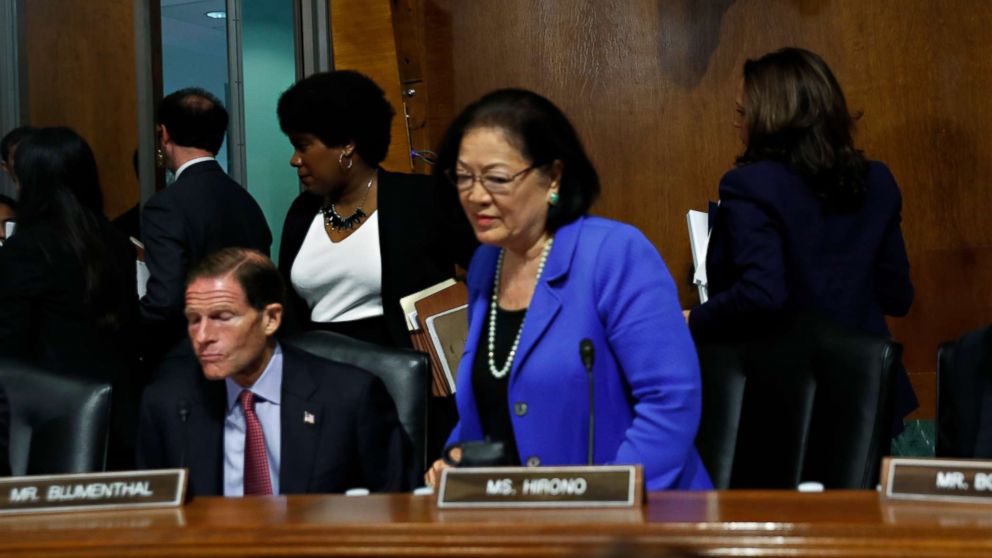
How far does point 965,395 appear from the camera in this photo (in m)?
2.29

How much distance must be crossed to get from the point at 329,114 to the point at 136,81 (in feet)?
5.04

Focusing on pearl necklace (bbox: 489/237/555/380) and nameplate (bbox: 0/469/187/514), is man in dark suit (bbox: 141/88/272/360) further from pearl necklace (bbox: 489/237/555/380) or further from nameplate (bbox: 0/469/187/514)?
nameplate (bbox: 0/469/187/514)

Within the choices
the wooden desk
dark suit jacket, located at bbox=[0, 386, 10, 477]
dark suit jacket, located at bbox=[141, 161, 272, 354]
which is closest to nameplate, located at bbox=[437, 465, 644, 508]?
the wooden desk

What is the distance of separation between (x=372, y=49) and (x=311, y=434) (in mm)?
2540

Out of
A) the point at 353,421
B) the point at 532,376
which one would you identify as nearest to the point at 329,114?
the point at 353,421

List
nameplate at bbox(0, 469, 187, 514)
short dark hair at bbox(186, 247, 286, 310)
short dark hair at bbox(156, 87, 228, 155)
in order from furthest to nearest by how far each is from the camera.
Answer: short dark hair at bbox(156, 87, 228, 155), short dark hair at bbox(186, 247, 286, 310), nameplate at bbox(0, 469, 187, 514)

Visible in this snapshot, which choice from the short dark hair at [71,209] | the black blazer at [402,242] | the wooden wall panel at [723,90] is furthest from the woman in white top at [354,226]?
the wooden wall panel at [723,90]

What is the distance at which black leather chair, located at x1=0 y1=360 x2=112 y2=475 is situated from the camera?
2.61 metres

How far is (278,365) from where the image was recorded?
2705 millimetres

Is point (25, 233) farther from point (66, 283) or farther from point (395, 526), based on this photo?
point (395, 526)

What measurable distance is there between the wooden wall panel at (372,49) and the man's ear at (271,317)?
2.05 m

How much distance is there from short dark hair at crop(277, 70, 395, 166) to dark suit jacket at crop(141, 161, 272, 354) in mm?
337

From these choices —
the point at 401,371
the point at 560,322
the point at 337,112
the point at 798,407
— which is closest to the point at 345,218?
the point at 337,112

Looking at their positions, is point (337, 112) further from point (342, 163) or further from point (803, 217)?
point (803, 217)
